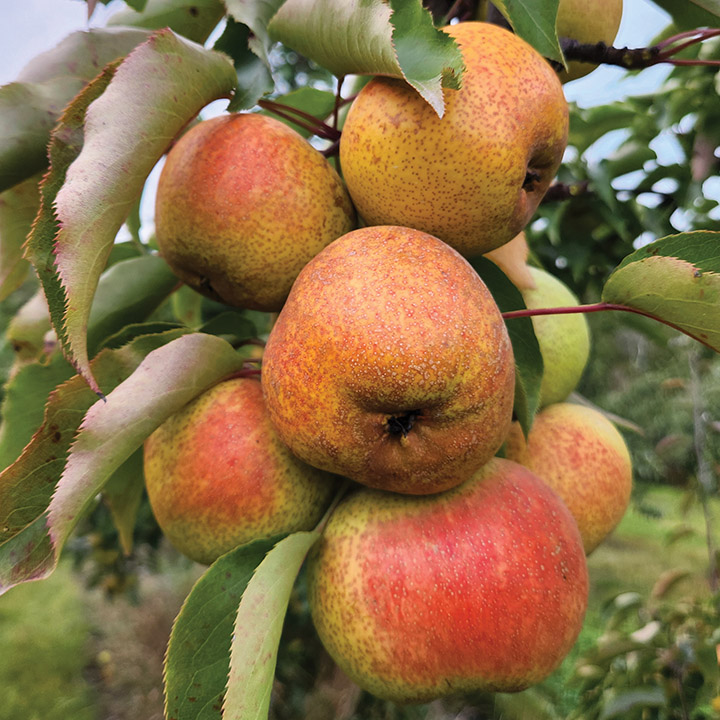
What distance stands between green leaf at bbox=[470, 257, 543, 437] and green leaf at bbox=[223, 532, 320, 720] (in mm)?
364

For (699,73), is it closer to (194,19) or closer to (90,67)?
(194,19)

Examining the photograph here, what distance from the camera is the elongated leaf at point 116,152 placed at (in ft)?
1.90

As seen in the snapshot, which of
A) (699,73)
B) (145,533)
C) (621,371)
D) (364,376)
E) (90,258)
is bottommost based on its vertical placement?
(621,371)

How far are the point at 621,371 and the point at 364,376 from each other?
1026 centimetres

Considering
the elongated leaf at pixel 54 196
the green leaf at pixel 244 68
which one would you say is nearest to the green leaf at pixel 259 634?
the elongated leaf at pixel 54 196

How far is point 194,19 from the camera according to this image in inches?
37.5

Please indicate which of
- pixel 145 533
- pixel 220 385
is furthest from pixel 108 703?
pixel 220 385

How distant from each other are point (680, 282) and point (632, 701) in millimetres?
1266

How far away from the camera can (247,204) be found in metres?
0.76

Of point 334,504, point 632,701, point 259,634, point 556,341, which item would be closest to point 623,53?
point 556,341

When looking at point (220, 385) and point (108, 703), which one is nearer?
point (220, 385)

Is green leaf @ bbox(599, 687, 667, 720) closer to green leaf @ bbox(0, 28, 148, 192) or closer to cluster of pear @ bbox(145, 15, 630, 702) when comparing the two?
cluster of pear @ bbox(145, 15, 630, 702)

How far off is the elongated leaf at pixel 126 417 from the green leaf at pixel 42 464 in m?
0.04

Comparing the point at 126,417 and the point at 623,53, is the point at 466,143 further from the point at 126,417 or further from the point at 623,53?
the point at 126,417
